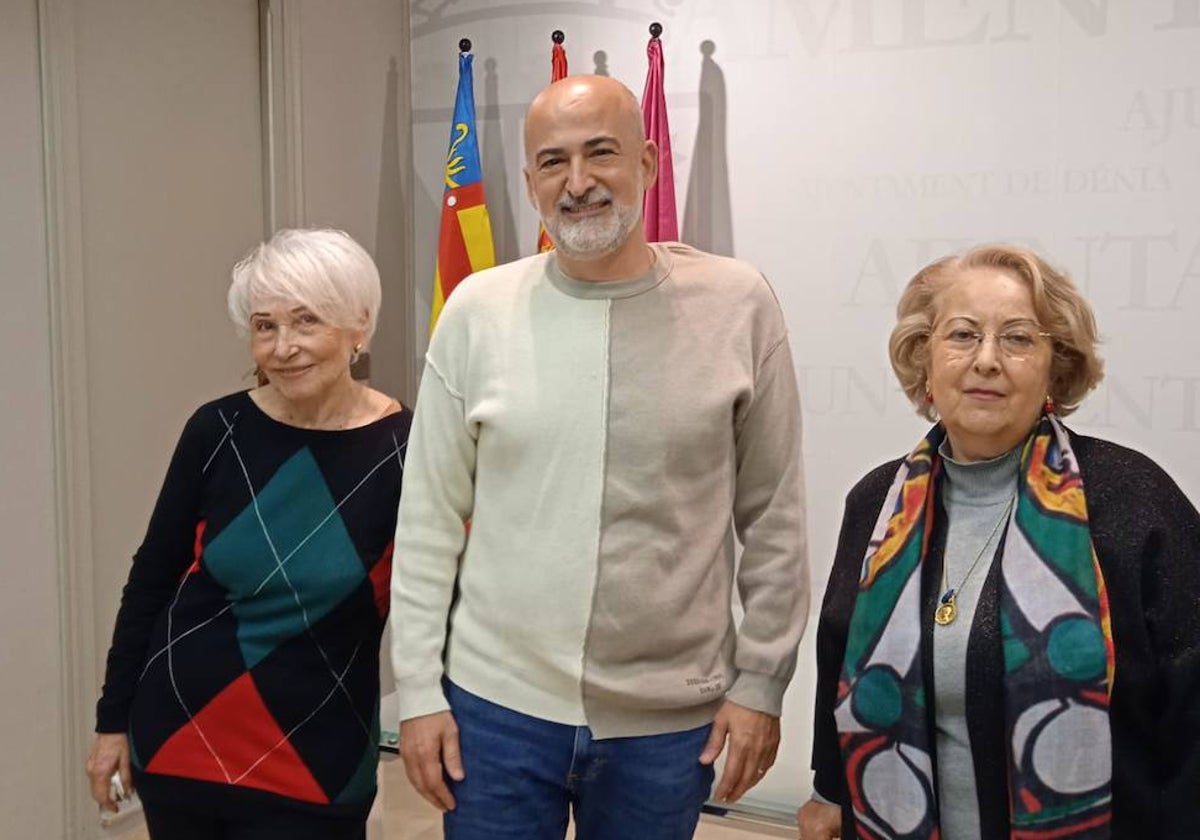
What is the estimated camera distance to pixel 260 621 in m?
1.72

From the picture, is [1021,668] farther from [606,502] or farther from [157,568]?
[157,568]

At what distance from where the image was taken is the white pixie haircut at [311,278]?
1768 millimetres

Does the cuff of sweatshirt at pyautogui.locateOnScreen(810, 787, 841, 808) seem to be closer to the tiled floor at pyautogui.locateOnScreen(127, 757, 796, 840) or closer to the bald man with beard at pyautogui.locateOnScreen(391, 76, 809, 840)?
the bald man with beard at pyautogui.locateOnScreen(391, 76, 809, 840)

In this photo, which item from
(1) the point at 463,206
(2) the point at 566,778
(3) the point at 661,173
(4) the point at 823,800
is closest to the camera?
Answer: (2) the point at 566,778

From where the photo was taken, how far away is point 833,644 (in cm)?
161

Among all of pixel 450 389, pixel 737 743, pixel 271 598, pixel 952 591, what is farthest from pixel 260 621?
pixel 952 591

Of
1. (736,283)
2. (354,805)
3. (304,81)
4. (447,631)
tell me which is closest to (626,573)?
(447,631)

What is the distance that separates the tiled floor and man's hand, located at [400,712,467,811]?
60.3 inches

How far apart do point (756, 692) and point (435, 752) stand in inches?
16.9

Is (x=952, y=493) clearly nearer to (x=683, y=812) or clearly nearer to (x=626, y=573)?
(x=626, y=573)

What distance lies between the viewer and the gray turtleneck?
1417mm

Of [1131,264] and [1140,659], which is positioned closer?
[1140,659]

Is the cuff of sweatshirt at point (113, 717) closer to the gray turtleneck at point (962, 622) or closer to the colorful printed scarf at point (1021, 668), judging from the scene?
the colorful printed scarf at point (1021, 668)

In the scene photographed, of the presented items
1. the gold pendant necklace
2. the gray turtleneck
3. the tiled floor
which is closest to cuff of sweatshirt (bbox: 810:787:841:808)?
the gray turtleneck
